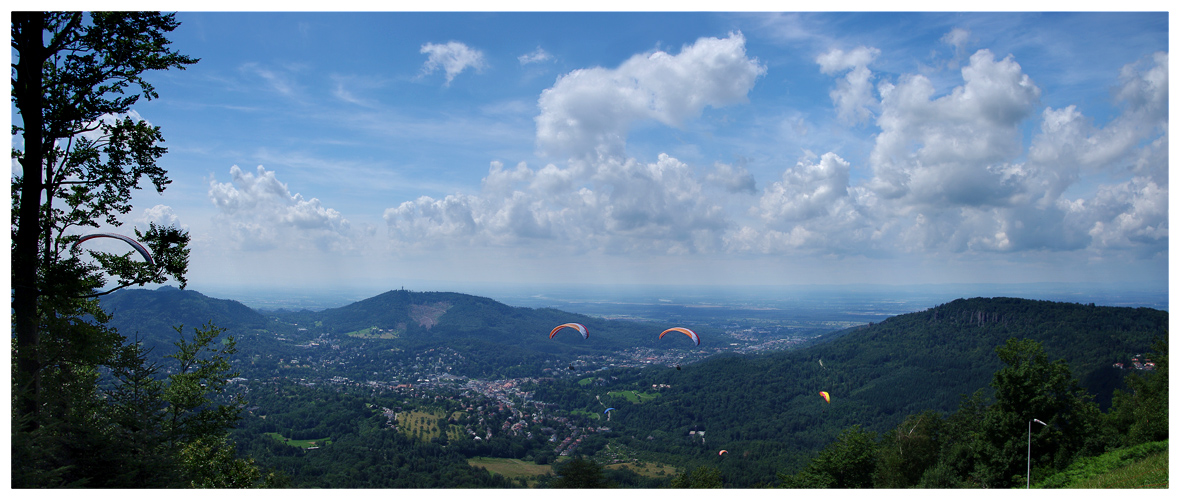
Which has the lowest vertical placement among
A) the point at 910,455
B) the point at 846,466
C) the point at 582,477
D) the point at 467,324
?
the point at 467,324

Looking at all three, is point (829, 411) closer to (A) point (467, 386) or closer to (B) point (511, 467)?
(B) point (511, 467)

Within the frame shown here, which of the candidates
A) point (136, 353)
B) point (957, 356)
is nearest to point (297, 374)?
point (136, 353)

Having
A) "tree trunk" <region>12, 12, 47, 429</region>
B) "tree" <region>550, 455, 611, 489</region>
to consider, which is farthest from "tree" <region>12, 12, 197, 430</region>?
"tree" <region>550, 455, 611, 489</region>

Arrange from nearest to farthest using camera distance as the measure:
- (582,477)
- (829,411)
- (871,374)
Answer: (582,477), (829,411), (871,374)

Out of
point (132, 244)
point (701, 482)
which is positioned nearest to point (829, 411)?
point (701, 482)

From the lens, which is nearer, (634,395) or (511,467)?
(511,467)

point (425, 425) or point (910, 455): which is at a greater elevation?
point (910, 455)

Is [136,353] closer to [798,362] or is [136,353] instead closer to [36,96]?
[36,96]

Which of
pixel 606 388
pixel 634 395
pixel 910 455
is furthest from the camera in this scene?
pixel 606 388

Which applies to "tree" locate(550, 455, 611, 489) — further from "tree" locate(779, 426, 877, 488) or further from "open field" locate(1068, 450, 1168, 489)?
"open field" locate(1068, 450, 1168, 489)
